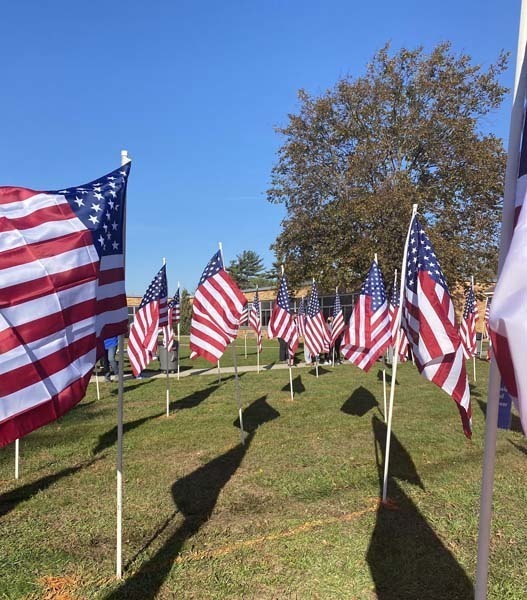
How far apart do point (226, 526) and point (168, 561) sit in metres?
0.82

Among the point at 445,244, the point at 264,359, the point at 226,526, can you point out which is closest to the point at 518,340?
the point at 226,526

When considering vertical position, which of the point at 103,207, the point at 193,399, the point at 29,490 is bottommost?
the point at 193,399

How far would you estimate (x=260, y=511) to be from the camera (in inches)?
215

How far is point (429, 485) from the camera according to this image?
6227mm

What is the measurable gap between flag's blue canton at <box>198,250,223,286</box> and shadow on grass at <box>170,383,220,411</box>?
15.1ft

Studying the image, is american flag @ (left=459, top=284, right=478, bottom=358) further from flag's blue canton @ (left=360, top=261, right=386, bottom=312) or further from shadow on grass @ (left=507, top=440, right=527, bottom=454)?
flag's blue canton @ (left=360, top=261, right=386, bottom=312)

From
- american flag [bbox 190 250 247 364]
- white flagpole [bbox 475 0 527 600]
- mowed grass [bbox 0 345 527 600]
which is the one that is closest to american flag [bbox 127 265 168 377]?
mowed grass [bbox 0 345 527 600]

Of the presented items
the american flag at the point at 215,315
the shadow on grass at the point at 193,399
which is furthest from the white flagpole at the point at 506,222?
the shadow on grass at the point at 193,399

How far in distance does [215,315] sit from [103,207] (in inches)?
157

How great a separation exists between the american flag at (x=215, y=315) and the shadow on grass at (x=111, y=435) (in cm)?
227

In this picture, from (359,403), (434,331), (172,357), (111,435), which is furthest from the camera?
(172,357)

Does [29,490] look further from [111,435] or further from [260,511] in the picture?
[260,511]

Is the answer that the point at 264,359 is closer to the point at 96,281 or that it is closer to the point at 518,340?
the point at 96,281

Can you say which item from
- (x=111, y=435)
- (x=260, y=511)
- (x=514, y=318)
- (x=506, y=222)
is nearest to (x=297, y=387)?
(x=111, y=435)
